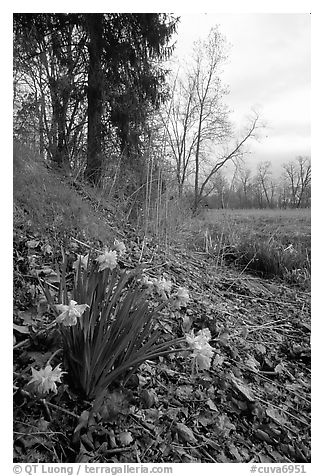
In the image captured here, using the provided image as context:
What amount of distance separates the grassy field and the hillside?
63 cm

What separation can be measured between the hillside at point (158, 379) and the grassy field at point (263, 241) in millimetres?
626

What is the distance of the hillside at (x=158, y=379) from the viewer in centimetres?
81

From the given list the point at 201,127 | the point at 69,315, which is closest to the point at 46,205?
the point at 69,315

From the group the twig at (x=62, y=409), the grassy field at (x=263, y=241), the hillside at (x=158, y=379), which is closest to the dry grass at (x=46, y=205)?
the hillside at (x=158, y=379)

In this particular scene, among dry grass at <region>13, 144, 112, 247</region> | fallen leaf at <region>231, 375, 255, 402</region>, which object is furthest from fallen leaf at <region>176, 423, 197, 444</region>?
dry grass at <region>13, 144, 112, 247</region>

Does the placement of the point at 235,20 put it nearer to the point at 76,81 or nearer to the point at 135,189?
the point at 76,81

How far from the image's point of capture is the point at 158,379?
3.40ft

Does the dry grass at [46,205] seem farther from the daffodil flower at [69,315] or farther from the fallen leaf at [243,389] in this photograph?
the fallen leaf at [243,389]

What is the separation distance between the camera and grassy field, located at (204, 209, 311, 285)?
241 cm

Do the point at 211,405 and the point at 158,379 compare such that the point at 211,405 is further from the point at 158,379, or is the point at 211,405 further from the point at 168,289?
the point at 168,289

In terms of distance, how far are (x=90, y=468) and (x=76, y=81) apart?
163cm

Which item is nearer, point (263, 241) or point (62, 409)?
point (62, 409)

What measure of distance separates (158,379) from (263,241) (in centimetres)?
206
